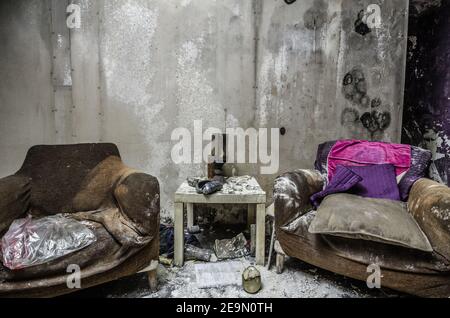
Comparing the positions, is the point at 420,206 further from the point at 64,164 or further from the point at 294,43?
the point at 64,164

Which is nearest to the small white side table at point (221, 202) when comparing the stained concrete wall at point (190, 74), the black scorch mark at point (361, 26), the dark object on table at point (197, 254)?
the dark object on table at point (197, 254)

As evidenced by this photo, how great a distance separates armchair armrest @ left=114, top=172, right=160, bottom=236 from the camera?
162 centimetres

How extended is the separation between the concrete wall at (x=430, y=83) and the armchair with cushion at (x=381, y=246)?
1.00 metres

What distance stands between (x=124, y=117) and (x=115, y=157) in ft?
2.30

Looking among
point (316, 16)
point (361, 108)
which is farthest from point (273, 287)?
point (316, 16)

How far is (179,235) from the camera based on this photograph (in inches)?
79.9

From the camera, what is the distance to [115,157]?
2.12 metres

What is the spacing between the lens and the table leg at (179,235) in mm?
1998

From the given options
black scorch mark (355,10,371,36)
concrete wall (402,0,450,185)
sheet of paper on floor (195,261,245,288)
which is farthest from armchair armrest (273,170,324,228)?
black scorch mark (355,10,371,36)

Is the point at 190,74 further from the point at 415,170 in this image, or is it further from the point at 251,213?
the point at 415,170

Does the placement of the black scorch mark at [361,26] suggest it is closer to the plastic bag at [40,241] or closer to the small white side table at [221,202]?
the small white side table at [221,202]

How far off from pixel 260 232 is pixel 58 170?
1434mm
